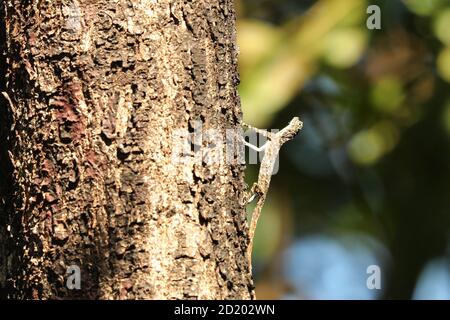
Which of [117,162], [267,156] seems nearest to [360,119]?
[267,156]

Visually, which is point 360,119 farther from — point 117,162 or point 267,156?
point 117,162

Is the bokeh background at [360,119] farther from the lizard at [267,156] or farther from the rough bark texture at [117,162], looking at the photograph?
the rough bark texture at [117,162]

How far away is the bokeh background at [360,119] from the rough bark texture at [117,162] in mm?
2220

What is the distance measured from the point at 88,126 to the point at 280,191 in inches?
165

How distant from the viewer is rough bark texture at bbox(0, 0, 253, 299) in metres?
1.88

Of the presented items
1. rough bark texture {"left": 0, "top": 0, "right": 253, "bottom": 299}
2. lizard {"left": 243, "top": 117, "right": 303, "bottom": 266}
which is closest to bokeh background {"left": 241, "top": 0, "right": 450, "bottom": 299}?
lizard {"left": 243, "top": 117, "right": 303, "bottom": 266}

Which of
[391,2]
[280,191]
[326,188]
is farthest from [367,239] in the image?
[391,2]

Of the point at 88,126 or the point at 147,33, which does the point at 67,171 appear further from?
the point at 147,33

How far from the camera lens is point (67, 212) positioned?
74.7 inches

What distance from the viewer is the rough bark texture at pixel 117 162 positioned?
1881mm

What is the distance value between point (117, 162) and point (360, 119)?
3.58 m

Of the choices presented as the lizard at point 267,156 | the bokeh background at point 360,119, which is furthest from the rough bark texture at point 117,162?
the bokeh background at point 360,119

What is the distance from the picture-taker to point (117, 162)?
1.91 metres

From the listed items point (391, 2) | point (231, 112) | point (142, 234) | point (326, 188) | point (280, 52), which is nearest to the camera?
point (142, 234)
